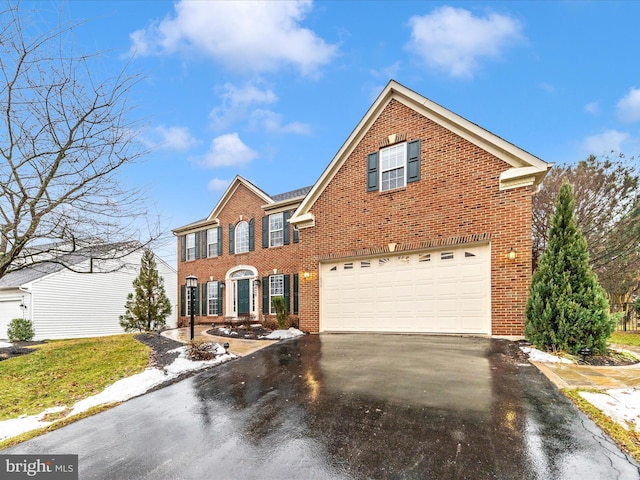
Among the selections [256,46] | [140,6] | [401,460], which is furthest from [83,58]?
[401,460]

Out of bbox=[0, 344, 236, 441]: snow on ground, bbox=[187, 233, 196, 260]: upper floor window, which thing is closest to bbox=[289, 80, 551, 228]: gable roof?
bbox=[0, 344, 236, 441]: snow on ground

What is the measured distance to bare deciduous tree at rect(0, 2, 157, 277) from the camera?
6.62m

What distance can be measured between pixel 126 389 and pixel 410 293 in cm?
701

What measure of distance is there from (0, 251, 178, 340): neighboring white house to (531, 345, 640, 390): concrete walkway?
16.8m

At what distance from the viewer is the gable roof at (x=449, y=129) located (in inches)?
310

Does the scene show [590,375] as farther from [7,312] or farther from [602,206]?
[7,312]

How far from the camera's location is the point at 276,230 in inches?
627

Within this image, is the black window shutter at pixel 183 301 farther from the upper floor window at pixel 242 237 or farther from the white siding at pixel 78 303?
the upper floor window at pixel 242 237

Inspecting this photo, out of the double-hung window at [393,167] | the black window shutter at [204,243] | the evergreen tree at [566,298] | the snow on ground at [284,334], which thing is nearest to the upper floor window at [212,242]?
the black window shutter at [204,243]

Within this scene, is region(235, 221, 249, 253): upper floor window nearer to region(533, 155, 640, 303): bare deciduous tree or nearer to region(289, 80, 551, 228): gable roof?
region(289, 80, 551, 228): gable roof

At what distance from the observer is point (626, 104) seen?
1767 cm

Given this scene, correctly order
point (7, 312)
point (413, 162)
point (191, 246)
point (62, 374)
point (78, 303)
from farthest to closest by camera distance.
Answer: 1. point (191, 246)
2. point (78, 303)
3. point (7, 312)
4. point (413, 162)
5. point (62, 374)

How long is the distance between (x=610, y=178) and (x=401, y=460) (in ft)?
61.5

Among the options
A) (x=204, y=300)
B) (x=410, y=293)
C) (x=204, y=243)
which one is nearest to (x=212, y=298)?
(x=204, y=300)
